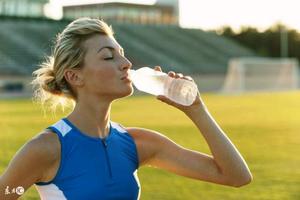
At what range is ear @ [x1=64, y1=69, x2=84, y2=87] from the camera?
2.62 metres

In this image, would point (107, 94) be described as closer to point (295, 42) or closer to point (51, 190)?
point (51, 190)

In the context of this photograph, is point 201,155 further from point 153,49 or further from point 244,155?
point 153,49

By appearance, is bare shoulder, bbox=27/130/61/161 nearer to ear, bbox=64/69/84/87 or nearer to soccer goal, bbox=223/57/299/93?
ear, bbox=64/69/84/87

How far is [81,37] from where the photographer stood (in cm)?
257

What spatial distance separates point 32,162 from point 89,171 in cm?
20

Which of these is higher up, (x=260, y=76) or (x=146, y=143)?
(x=146, y=143)

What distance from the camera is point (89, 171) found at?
8.11 feet

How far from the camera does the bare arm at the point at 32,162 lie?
243 centimetres

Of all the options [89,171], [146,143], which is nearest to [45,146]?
[89,171]

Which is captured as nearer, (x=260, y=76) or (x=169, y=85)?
(x=169, y=85)

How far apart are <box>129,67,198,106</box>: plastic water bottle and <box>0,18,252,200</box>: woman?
0.03 m

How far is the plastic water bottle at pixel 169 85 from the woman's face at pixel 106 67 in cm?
9

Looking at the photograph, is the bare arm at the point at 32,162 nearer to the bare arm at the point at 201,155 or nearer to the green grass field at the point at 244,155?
the bare arm at the point at 201,155

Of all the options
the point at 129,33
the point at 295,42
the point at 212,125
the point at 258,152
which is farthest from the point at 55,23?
the point at 212,125
